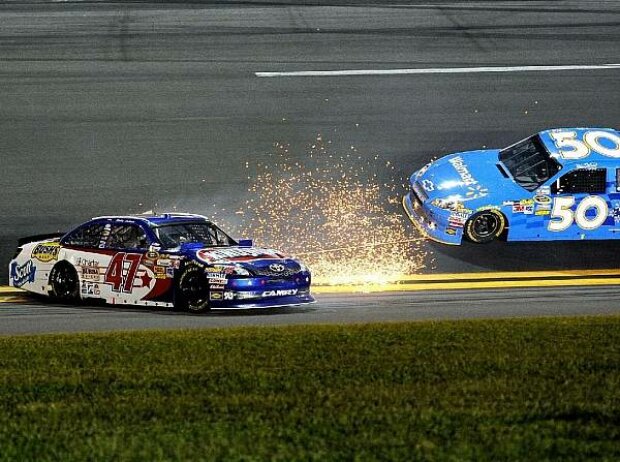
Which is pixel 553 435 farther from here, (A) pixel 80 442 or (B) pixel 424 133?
(B) pixel 424 133

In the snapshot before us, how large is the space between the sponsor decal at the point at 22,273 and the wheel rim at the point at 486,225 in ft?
19.4

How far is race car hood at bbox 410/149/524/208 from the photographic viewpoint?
17.5m

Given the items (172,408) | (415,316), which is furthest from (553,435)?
(415,316)

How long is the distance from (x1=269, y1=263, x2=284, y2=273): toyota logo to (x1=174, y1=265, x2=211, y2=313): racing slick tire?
75 centimetres

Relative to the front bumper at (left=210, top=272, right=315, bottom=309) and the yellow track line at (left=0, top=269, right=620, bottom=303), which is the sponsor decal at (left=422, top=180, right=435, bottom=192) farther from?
the front bumper at (left=210, top=272, right=315, bottom=309)

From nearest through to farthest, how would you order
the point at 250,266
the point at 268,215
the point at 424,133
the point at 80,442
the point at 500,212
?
1. the point at 80,442
2. the point at 250,266
3. the point at 500,212
4. the point at 268,215
5. the point at 424,133

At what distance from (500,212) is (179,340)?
22.1 ft

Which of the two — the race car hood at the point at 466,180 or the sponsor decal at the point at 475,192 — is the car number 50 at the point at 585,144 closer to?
the race car hood at the point at 466,180

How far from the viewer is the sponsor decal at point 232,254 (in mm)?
14398

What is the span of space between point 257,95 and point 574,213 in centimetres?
847

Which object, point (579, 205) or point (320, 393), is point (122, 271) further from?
point (579, 205)

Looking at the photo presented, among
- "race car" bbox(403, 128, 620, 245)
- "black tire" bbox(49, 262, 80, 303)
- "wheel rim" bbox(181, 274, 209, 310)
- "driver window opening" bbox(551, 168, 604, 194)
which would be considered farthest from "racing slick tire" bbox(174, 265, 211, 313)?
"driver window opening" bbox(551, 168, 604, 194)

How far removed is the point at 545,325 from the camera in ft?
42.0

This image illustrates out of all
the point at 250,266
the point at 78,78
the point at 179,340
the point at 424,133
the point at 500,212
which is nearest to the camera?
the point at 179,340
